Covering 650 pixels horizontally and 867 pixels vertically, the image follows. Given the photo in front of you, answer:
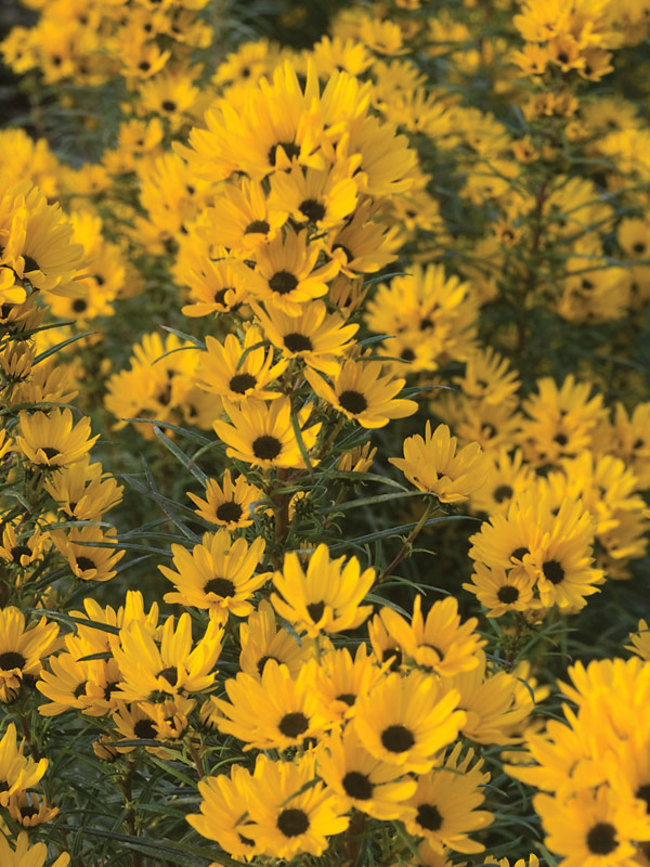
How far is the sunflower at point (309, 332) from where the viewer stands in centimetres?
113

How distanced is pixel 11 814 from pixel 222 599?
0.39 m

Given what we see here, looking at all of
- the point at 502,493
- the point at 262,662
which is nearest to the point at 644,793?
the point at 262,662

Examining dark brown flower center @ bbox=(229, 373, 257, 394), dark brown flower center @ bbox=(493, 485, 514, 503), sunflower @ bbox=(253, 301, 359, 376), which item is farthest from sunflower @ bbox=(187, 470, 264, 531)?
dark brown flower center @ bbox=(493, 485, 514, 503)

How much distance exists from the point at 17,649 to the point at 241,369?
52 cm

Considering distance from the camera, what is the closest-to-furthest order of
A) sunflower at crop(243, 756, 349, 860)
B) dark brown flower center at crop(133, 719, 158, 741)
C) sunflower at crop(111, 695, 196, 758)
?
sunflower at crop(243, 756, 349, 860), sunflower at crop(111, 695, 196, 758), dark brown flower center at crop(133, 719, 158, 741)

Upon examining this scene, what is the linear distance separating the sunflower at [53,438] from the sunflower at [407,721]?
0.63 metres

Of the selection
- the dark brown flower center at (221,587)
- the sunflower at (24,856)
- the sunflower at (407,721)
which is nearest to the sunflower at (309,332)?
the dark brown flower center at (221,587)

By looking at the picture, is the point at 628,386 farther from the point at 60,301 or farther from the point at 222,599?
the point at 222,599

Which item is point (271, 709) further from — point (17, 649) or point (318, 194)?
point (318, 194)

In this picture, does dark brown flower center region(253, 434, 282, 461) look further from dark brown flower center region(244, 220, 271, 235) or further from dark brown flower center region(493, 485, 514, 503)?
dark brown flower center region(493, 485, 514, 503)

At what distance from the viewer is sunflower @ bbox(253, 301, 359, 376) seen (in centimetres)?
113

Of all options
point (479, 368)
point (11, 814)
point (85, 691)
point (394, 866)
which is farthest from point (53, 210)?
point (479, 368)

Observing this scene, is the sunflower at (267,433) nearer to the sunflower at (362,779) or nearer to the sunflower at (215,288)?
the sunflower at (215,288)

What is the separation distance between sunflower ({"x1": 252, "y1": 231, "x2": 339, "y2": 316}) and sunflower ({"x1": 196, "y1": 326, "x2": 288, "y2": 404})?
95 mm
